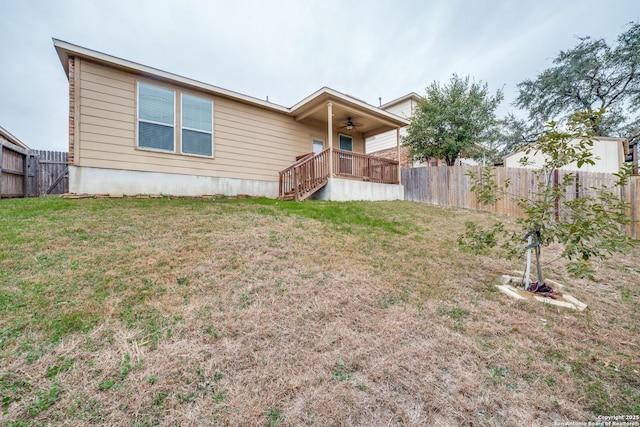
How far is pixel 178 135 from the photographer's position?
7.56 m

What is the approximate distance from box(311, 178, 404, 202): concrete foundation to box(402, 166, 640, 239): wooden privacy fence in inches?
42.4

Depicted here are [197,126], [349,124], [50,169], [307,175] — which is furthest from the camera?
[349,124]

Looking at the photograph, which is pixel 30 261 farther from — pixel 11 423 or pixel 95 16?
pixel 95 16

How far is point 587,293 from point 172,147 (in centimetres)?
913

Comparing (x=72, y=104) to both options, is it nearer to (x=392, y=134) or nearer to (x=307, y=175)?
(x=307, y=175)

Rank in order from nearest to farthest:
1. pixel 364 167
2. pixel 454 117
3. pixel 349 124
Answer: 1. pixel 364 167
2. pixel 349 124
3. pixel 454 117

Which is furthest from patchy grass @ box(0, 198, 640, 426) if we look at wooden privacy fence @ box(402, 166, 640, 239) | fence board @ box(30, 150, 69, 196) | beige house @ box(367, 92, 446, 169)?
beige house @ box(367, 92, 446, 169)

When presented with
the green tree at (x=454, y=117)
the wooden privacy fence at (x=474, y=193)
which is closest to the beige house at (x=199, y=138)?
the wooden privacy fence at (x=474, y=193)

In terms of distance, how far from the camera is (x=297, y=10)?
9.63m

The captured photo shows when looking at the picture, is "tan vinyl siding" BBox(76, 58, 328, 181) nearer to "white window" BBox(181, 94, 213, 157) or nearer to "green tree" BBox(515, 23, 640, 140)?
"white window" BBox(181, 94, 213, 157)

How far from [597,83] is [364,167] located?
16.3 meters

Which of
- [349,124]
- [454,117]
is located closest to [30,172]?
[349,124]

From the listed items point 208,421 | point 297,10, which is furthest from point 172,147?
point 208,421

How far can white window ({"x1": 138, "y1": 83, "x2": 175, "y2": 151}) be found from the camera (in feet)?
23.1
